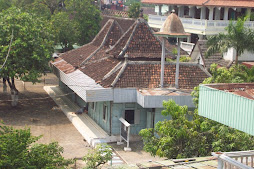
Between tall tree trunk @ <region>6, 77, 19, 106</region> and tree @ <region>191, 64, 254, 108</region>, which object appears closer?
tree @ <region>191, 64, 254, 108</region>

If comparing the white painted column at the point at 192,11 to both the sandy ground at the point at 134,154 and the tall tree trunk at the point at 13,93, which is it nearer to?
the tall tree trunk at the point at 13,93

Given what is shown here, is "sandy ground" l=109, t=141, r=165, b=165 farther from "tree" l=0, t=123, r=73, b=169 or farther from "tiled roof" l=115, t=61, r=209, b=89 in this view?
"tree" l=0, t=123, r=73, b=169

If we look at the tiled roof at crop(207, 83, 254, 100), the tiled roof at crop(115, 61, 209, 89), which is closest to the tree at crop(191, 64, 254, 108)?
the tiled roof at crop(115, 61, 209, 89)

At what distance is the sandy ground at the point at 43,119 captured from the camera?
22.6m

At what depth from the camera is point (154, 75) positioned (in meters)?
24.0

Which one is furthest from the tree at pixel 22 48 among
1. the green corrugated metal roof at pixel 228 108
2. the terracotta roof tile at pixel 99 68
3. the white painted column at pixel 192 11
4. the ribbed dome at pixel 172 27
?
the green corrugated metal roof at pixel 228 108

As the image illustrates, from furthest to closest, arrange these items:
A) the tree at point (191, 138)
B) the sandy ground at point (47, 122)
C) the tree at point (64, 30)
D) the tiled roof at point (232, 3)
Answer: the tree at point (64, 30)
the tiled roof at point (232, 3)
the sandy ground at point (47, 122)
the tree at point (191, 138)

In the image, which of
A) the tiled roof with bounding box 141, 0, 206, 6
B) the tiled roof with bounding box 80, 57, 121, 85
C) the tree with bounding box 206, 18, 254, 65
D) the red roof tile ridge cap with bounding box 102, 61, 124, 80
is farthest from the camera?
the tiled roof with bounding box 141, 0, 206, 6

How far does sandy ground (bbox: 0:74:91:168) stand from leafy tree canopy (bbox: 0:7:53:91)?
2004 millimetres

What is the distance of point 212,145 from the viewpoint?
1664cm

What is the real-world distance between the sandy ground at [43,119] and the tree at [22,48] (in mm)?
1558

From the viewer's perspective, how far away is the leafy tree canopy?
27391 millimetres

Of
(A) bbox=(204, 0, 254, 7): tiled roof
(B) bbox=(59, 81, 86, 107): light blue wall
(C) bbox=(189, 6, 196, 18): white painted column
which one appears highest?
(A) bbox=(204, 0, 254, 7): tiled roof

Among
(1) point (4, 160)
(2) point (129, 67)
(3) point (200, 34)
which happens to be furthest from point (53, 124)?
(3) point (200, 34)
